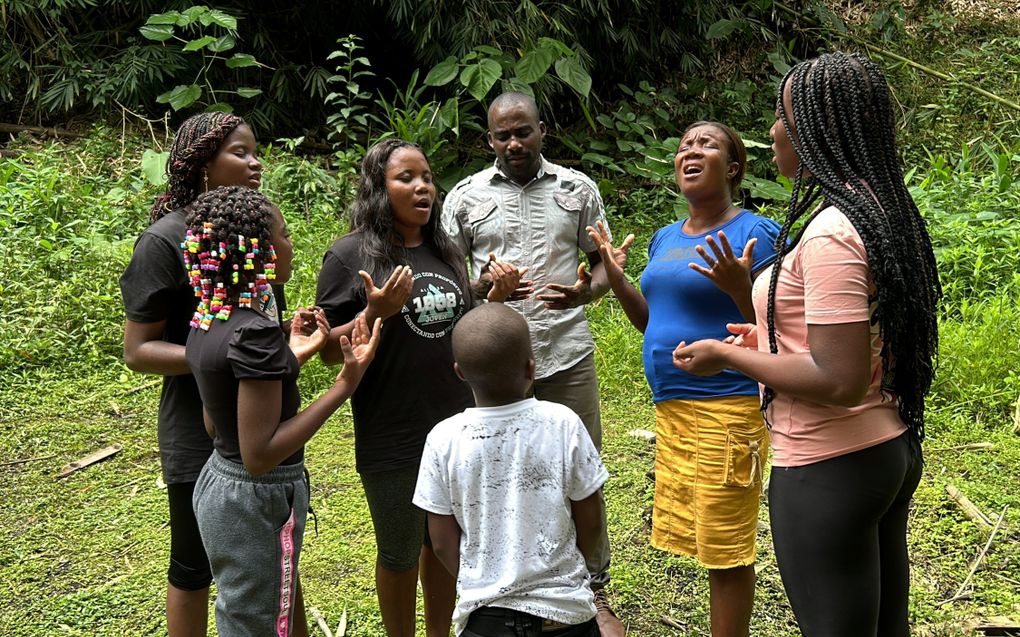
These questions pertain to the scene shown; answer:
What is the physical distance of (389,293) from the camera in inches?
106

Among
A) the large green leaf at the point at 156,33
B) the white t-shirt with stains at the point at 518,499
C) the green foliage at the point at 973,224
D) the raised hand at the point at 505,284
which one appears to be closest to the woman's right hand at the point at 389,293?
the raised hand at the point at 505,284

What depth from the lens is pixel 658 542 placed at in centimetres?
301

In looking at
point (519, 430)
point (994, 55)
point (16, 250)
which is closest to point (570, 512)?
point (519, 430)

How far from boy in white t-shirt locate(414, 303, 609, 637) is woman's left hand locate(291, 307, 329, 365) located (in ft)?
1.77

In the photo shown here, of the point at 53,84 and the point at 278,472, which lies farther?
the point at 53,84

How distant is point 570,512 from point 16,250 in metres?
5.99

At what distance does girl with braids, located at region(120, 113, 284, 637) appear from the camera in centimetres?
259

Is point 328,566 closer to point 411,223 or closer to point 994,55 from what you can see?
point 411,223

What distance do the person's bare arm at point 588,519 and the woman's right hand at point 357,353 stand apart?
25.6 inches

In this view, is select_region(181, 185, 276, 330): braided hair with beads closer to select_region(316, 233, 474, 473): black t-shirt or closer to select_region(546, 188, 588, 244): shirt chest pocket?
select_region(316, 233, 474, 473): black t-shirt

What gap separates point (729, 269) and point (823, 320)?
63 centimetres

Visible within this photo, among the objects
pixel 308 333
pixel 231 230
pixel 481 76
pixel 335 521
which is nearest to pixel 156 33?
pixel 481 76

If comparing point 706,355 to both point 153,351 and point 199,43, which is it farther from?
point 199,43

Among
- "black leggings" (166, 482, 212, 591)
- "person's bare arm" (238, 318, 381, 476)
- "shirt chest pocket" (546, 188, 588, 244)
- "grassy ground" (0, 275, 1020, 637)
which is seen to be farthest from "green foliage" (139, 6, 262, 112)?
"person's bare arm" (238, 318, 381, 476)
